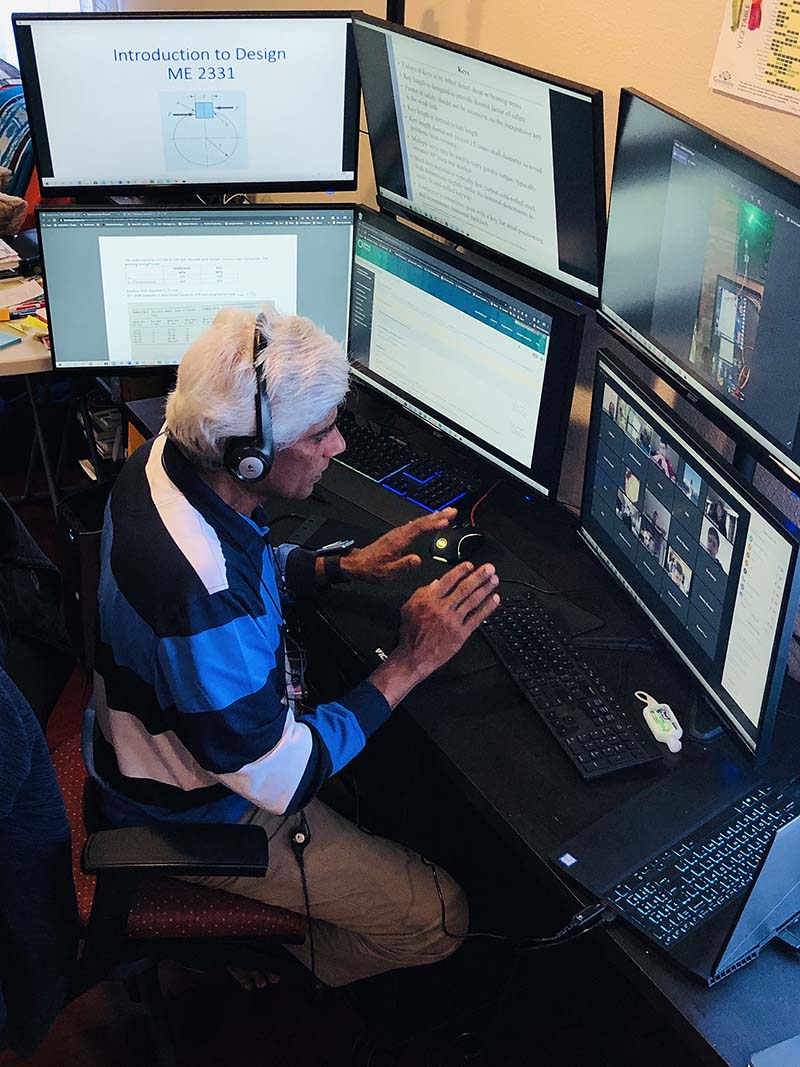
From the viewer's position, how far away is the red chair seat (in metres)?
1.51

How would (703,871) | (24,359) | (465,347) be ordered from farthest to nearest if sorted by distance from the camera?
(24,359) → (465,347) → (703,871)

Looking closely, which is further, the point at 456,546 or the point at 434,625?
the point at 456,546

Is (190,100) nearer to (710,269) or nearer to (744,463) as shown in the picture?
(710,269)

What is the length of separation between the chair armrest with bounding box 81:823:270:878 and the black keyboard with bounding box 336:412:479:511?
2.38 feet

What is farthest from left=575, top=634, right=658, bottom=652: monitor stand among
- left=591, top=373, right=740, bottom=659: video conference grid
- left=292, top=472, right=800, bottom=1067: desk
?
left=591, top=373, right=740, bottom=659: video conference grid

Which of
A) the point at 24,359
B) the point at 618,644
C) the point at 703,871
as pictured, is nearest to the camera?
the point at 703,871

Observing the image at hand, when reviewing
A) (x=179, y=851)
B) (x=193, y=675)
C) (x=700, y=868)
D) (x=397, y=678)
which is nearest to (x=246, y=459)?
(x=193, y=675)

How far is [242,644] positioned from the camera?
1.37 meters

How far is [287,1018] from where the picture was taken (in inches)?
75.9

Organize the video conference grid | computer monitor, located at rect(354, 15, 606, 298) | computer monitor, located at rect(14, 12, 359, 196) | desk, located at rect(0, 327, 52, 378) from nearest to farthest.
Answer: the video conference grid, computer monitor, located at rect(354, 15, 606, 298), computer monitor, located at rect(14, 12, 359, 196), desk, located at rect(0, 327, 52, 378)

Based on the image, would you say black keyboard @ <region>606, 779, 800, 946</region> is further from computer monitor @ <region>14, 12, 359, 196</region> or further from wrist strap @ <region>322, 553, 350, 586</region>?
computer monitor @ <region>14, 12, 359, 196</region>

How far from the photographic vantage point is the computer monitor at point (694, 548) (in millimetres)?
1234

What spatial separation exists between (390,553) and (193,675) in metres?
0.50

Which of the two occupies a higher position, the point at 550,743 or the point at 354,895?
the point at 550,743
